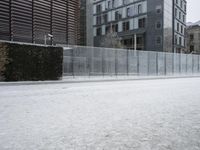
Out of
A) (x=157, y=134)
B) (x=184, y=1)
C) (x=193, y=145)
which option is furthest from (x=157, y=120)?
(x=184, y=1)

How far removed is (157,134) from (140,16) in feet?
168

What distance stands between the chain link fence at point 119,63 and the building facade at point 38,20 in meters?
1.59

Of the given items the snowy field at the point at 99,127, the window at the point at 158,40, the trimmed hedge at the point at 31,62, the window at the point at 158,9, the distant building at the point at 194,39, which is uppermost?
the window at the point at 158,9

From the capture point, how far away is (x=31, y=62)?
19.3m

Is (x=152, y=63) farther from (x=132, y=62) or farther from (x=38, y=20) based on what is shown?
(x=38, y=20)

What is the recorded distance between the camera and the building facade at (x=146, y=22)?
50.2 metres

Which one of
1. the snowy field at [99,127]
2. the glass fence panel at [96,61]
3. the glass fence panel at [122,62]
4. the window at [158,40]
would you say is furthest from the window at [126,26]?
the snowy field at [99,127]

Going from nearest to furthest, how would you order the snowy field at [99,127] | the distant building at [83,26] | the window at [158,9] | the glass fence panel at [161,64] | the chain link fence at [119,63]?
the snowy field at [99,127]
the chain link fence at [119,63]
the glass fence panel at [161,64]
the distant building at [83,26]
the window at [158,9]

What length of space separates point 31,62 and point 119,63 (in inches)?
414

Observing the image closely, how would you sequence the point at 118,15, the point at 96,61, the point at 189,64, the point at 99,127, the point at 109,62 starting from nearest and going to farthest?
the point at 99,127, the point at 96,61, the point at 109,62, the point at 189,64, the point at 118,15

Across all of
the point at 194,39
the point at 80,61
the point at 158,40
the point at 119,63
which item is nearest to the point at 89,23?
the point at 119,63

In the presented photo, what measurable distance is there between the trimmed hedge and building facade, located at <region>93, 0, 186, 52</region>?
26881 millimetres

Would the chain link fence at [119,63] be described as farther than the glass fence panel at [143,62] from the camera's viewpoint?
No

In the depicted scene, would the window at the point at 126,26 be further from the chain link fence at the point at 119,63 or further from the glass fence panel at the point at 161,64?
the glass fence panel at the point at 161,64
